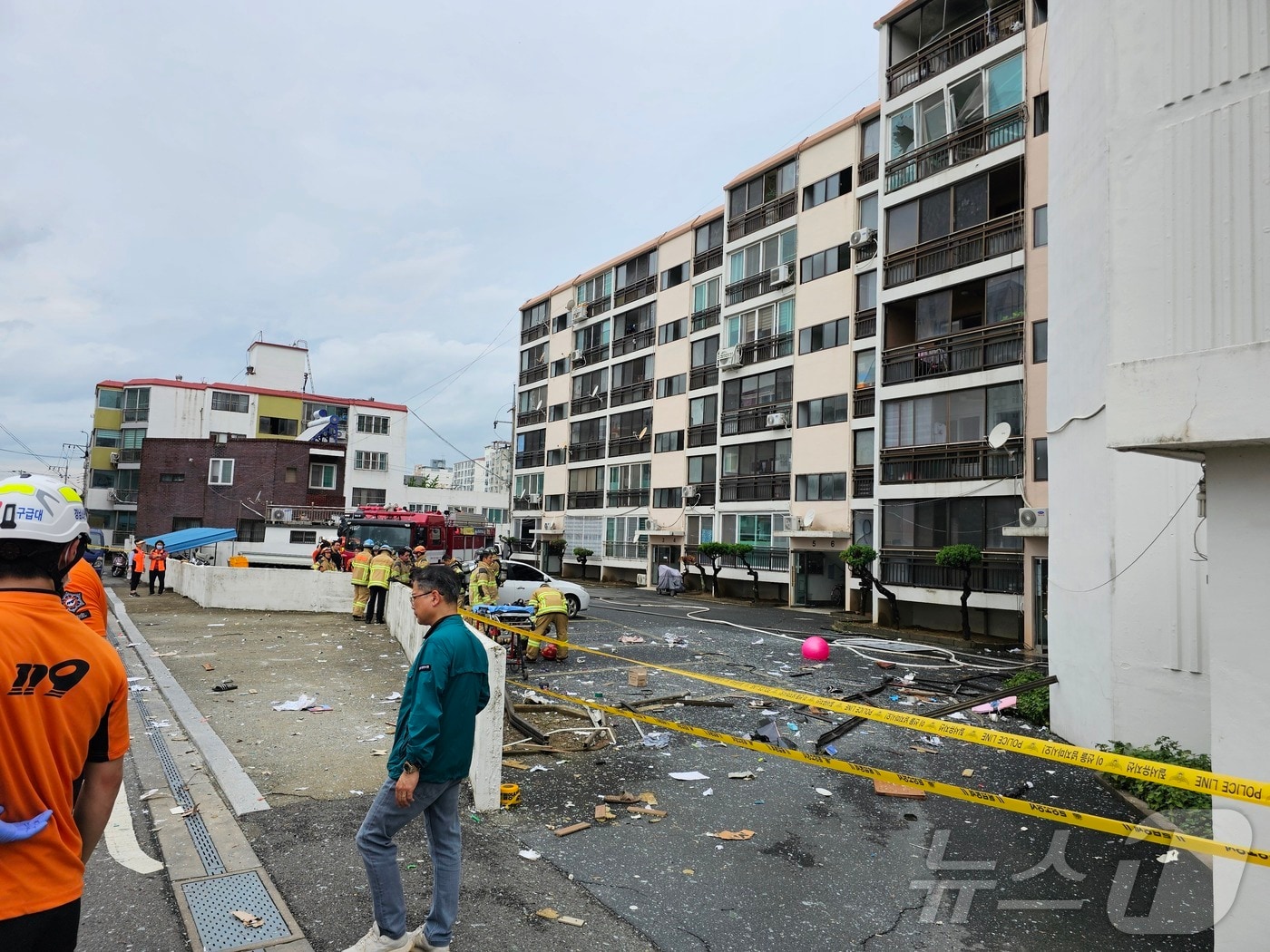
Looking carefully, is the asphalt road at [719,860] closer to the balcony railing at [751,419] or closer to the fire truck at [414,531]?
the fire truck at [414,531]

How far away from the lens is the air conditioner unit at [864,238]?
2727 cm

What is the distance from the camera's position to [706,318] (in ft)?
121

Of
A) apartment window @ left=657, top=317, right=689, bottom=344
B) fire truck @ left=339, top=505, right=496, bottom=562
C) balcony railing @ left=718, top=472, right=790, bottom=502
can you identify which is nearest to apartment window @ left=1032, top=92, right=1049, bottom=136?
balcony railing @ left=718, top=472, right=790, bottom=502

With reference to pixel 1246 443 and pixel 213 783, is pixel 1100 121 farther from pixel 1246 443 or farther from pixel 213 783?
pixel 213 783

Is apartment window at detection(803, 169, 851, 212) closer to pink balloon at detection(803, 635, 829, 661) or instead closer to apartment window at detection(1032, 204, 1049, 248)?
apartment window at detection(1032, 204, 1049, 248)

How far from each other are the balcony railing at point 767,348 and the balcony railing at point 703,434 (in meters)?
3.79

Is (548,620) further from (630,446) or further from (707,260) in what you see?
(630,446)

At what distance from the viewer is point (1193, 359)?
4027mm

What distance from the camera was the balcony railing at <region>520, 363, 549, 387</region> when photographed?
52.1 meters

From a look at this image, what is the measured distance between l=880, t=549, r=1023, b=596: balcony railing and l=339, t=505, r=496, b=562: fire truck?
1411cm

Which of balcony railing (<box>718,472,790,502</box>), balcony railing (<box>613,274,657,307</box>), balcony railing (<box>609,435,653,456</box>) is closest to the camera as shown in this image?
balcony railing (<box>718,472,790,502</box>)

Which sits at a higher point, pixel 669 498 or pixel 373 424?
pixel 373 424

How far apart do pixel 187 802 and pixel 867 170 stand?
29282 millimetres

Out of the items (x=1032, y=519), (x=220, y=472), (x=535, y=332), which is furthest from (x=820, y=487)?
(x=220, y=472)
